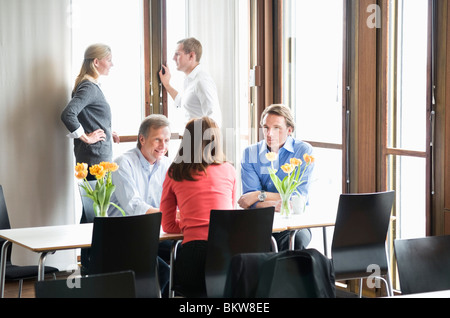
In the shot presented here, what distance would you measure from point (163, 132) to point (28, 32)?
181cm

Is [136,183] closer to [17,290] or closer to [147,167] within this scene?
[147,167]

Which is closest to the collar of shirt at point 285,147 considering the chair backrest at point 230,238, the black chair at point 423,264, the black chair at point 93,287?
the chair backrest at point 230,238

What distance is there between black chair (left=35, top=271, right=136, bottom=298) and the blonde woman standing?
3.08 meters

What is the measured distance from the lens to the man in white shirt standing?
5566 millimetres

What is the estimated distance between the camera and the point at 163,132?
4109 mm

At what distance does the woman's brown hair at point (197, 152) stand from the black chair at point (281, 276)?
1205 mm

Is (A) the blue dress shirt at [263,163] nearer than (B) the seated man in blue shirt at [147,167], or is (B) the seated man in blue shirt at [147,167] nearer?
(B) the seated man in blue shirt at [147,167]

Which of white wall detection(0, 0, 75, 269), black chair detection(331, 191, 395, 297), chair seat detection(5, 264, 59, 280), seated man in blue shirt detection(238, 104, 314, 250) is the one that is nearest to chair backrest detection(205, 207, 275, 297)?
black chair detection(331, 191, 395, 297)

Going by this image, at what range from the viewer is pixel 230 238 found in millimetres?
3344

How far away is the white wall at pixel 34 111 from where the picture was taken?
5.19 metres

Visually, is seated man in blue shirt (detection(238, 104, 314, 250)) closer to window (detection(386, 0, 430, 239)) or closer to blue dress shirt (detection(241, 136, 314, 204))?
blue dress shirt (detection(241, 136, 314, 204))

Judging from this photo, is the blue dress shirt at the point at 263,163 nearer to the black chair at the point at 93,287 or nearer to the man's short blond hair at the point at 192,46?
the man's short blond hair at the point at 192,46

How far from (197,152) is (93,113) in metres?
2.02

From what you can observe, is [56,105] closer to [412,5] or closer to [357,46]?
[357,46]
